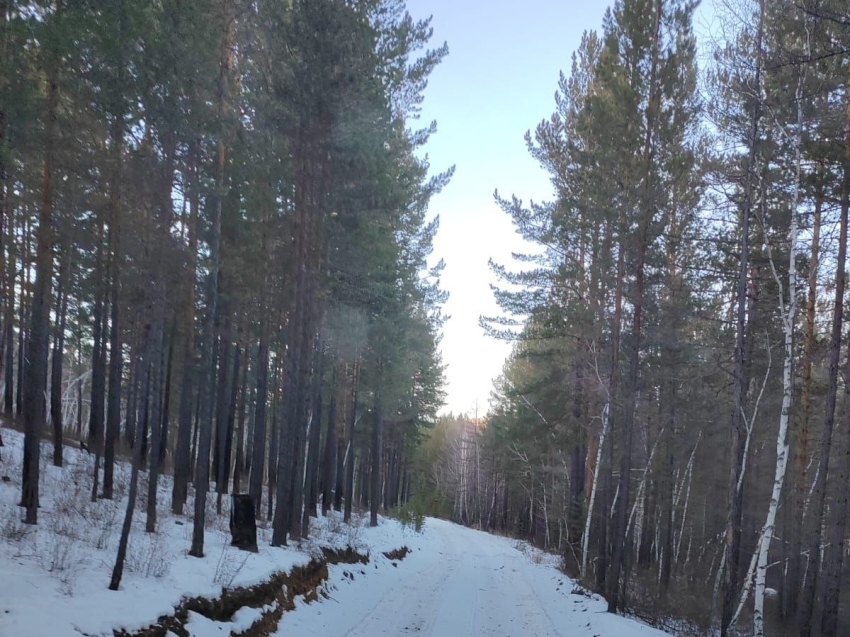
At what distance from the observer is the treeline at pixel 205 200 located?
8.16 m

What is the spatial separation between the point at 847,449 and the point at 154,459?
43.8 feet

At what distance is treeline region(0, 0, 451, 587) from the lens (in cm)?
816

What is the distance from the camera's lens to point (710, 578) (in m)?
26.9

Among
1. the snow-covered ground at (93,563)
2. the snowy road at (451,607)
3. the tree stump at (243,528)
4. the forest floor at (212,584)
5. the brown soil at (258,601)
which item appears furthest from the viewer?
the tree stump at (243,528)

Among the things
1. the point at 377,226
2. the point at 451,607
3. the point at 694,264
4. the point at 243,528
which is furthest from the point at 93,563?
the point at 694,264

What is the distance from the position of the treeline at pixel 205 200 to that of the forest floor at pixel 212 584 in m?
0.64

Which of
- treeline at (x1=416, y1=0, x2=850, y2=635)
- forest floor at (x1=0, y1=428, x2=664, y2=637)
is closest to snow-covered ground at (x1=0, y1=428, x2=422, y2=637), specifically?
forest floor at (x1=0, y1=428, x2=664, y2=637)

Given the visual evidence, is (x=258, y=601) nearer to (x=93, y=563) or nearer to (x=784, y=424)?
(x=93, y=563)

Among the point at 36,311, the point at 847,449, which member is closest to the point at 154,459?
the point at 36,311

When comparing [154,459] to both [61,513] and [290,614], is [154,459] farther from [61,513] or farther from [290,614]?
[290,614]

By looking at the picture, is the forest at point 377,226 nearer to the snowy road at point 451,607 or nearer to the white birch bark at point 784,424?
the white birch bark at point 784,424

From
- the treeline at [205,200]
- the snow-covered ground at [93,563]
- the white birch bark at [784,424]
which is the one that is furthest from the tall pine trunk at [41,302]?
the white birch bark at [784,424]

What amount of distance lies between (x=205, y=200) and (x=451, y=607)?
32.8ft

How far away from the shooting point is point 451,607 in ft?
39.6
